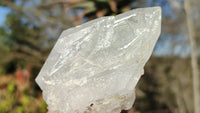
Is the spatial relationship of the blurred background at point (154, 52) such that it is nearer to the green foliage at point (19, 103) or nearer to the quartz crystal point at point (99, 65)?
the green foliage at point (19, 103)

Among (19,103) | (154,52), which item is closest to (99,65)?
(19,103)

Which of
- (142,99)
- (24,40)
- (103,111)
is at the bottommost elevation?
(142,99)

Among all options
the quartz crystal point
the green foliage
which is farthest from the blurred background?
the quartz crystal point

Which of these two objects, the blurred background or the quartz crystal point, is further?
the blurred background

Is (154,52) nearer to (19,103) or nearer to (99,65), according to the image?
(19,103)

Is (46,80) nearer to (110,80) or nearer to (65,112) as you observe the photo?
(65,112)

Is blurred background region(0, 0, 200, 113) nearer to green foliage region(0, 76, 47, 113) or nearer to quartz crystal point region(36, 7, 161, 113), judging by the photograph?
green foliage region(0, 76, 47, 113)

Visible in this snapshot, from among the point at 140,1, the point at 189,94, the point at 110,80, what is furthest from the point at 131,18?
the point at 189,94

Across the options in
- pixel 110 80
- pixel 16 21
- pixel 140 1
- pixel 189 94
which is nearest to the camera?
pixel 110 80

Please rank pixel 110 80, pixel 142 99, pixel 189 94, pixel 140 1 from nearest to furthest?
pixel 110 80 < pixel 140 1 < pixel 189 94 < pixel 142 99
